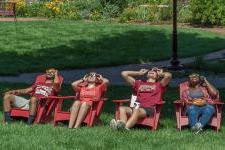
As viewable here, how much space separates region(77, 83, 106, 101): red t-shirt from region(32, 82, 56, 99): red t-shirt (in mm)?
402

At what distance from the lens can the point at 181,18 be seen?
2664 cm

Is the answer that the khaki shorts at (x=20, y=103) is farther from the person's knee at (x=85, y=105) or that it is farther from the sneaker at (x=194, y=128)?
the sneaker at (x=194, y=128)

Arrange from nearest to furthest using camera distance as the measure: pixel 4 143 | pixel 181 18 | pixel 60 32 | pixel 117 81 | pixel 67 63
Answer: pixel 4 143 → pixel 117 81 → pixel 67 63 → pixel 60 32 → pixel 181 18

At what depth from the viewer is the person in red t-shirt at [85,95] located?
9.05 metres

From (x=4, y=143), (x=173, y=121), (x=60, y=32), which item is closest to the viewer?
(x=4, y=143)

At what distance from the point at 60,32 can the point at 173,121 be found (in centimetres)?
1269

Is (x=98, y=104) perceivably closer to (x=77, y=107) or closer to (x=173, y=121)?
(x=77, y=107)

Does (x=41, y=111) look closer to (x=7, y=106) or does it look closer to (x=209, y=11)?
(x=7, y=106)

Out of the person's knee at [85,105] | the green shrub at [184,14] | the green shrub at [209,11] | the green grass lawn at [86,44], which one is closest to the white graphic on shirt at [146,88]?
the person's knee at [85,105]

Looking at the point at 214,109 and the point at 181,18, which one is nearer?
the point at 214,109

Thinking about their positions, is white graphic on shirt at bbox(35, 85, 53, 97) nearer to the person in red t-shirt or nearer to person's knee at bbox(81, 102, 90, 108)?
the person in red t-shirt

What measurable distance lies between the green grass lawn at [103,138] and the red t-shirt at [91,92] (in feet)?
1.34

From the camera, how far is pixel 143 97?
30.5 feet

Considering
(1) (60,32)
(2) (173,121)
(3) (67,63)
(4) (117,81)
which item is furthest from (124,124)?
(1) (60,32)
